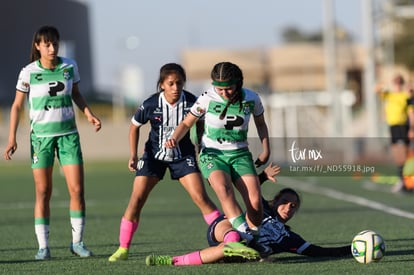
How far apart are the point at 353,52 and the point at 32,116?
243 ft

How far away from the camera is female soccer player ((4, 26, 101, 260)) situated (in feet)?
35.3

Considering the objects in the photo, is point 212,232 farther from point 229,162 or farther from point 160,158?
point 160,158

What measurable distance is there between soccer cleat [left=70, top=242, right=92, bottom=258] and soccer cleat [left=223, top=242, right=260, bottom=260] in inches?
76.5

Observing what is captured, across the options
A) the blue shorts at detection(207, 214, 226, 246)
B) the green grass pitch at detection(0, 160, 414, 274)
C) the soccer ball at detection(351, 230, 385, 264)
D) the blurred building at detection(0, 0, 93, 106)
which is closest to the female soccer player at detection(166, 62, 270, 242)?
the blue shorts at detection(207, 214, 226, 246)

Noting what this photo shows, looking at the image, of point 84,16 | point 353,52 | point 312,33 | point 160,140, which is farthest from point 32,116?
point 312,33

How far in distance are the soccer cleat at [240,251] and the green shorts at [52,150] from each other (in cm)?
222

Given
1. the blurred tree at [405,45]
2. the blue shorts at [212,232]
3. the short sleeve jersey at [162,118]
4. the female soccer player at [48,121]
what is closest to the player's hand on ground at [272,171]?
the blue shorts at [212,232]

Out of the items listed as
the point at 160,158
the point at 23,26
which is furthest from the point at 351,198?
the point at 23,26

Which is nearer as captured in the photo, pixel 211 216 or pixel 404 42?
pixel 211 216

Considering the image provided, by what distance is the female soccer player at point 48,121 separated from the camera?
10773mm

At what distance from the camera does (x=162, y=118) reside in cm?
1043

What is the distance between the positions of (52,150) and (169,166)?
3.94 feet

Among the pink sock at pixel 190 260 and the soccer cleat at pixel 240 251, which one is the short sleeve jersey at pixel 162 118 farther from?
the soccer cleat at pixel 240 251

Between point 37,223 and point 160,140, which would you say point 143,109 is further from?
point 37,223
